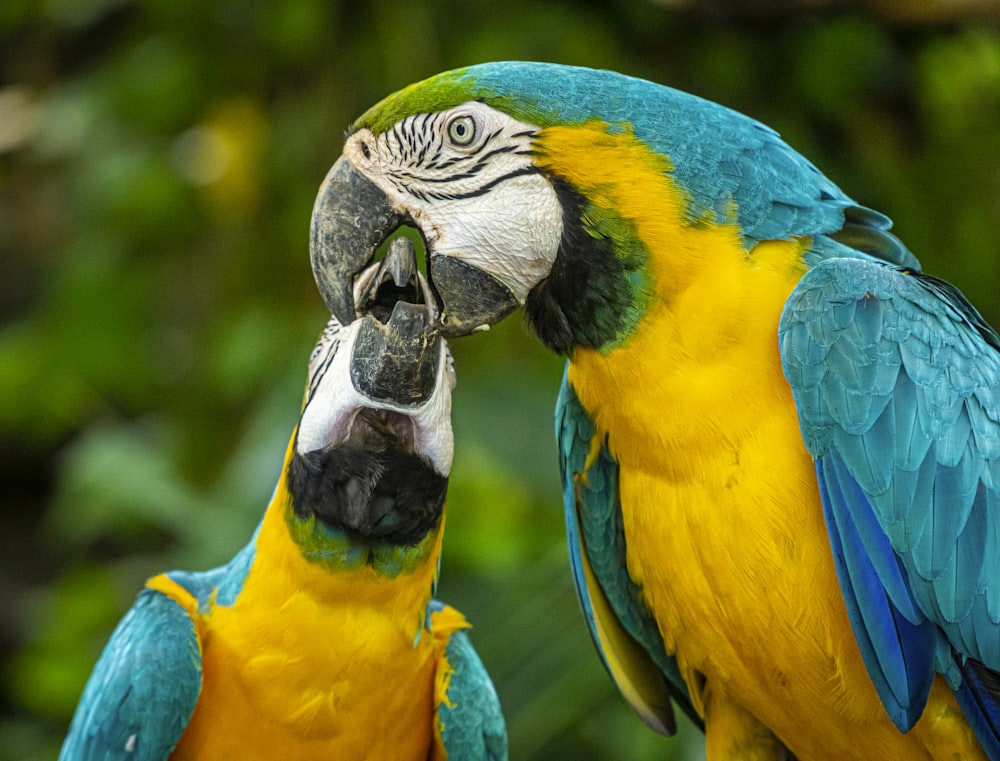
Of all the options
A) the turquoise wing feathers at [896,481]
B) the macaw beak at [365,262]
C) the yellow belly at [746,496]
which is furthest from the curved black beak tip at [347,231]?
the turquoise wing feathers at [896,481]

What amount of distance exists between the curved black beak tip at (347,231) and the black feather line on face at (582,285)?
21 cm

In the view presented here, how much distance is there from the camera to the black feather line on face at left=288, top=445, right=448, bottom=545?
139 centimetres

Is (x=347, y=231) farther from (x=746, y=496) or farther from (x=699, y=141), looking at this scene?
(x=746, y=496)

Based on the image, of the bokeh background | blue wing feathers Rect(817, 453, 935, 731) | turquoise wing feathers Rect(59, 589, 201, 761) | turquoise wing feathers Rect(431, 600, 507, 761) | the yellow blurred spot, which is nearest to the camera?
blue wing feathers Rect(817, 453, 935, 731)

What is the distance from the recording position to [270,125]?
3.49m

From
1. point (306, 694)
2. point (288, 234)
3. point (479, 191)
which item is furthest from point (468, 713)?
point (288, 234)

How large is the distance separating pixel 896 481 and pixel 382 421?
0.63m

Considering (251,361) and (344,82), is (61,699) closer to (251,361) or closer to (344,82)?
(251,361)

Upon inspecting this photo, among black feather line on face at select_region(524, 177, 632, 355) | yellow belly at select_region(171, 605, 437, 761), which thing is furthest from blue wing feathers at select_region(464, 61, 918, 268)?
yellow belly at select_region(171, 605, 437, 761)

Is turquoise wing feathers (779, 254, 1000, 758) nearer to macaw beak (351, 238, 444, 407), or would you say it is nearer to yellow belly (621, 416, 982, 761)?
yellow belly (621, 416, 982, 761)

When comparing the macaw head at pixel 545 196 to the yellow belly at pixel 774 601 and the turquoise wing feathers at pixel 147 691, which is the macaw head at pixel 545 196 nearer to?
the yellow belly at pixel 774 601

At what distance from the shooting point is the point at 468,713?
160 cm

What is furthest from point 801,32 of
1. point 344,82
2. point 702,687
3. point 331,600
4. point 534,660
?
point 331,600

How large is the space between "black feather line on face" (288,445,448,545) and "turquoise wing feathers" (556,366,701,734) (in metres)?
0.28
